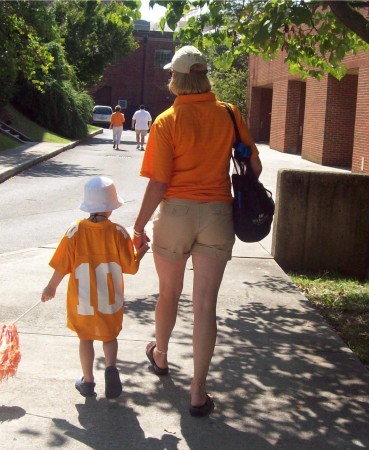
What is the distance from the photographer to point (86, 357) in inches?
170

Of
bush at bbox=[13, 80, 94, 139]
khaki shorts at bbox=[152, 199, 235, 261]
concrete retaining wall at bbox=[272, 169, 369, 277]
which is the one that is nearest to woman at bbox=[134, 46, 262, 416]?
khaki shorts at bbox=[152, 199, 235, 261]

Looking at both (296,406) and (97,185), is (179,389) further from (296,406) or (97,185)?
(97,185)

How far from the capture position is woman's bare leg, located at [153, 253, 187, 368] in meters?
4.34

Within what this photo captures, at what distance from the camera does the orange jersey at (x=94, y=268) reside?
4211mm

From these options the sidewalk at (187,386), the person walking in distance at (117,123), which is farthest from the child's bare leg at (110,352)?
the person walking in distance at (117,123)

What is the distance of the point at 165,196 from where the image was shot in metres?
4.22

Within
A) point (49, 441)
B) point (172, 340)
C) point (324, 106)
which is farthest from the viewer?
point (324, 106)

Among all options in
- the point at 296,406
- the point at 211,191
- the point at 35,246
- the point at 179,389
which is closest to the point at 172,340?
the point at 179,389

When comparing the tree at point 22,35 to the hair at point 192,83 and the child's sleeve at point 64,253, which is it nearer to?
the hair at point 192,83

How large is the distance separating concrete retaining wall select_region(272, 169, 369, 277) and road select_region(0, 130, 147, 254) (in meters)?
3.25

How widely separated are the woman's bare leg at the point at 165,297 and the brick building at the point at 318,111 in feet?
52.7

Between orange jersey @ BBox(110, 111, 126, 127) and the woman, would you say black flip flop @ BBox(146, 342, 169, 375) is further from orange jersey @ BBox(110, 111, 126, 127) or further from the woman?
orange jersey @ BBox(110, 111, 126, 127)

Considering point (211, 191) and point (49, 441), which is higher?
point (211, 191)

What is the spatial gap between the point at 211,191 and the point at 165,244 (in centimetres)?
39
